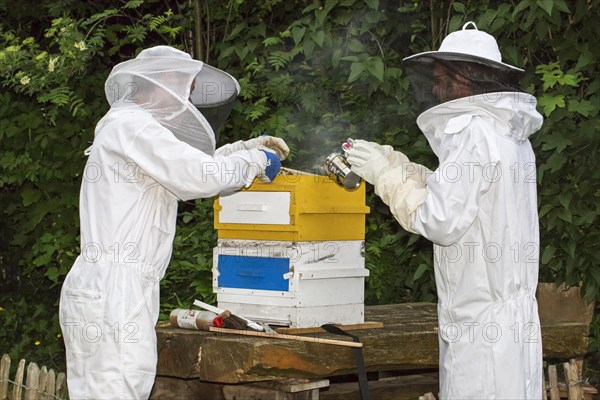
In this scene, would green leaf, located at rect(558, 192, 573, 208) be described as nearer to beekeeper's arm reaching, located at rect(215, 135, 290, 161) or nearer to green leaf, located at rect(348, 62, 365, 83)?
green leaf, located at rect(348, 62, 365, 83)

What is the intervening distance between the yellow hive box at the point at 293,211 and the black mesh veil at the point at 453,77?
2.17 ft

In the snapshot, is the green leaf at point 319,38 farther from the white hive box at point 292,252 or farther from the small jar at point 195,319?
the small jar at point 195,319

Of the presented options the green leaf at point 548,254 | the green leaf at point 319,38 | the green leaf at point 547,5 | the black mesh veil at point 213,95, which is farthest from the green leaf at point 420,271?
the black mesh veil at point 213,95

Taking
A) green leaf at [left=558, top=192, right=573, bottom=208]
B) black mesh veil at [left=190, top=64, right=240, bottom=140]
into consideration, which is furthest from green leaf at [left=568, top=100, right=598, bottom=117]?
black mesh veil at [left=190, top=64, right=240, bottom=140]

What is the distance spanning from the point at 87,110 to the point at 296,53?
1930mm

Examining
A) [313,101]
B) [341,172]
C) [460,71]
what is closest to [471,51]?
[460,71]

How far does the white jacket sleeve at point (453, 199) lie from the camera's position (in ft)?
11.4

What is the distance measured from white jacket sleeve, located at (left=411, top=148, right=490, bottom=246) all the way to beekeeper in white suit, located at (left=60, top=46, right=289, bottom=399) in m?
0.79

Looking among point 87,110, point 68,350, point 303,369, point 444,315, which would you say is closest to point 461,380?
point 444,315

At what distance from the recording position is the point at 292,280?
418 centimetres

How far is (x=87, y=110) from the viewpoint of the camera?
7285 millimetres

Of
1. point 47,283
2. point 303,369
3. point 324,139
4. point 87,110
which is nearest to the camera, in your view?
point 303,369

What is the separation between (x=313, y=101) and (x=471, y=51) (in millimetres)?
2827

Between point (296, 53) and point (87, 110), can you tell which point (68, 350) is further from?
point (87, 110)
